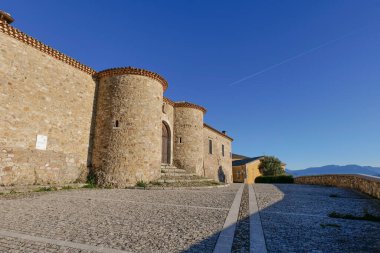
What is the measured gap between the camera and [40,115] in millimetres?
9328

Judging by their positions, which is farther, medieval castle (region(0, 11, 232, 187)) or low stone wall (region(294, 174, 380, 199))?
medieval castle (region(0, 11, 232, 187))

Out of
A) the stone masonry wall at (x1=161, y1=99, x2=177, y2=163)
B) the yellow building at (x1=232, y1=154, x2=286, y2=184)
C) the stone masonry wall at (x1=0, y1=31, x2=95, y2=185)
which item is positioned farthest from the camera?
the yellow building at (x1=232, y1=154, x2=286, y2=184)

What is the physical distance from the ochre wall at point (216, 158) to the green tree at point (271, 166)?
1016 centimetres

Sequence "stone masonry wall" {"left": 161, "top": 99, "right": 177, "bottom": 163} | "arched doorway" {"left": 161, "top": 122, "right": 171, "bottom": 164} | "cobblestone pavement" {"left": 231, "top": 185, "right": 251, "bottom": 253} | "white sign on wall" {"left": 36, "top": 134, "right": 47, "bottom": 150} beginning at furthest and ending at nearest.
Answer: "arched doorway" {"left": 161, "top": 122, "right": 171, "bottom": 164} < "stone masonry wall" {"left": 161, "top": 99, "right": 177, "bottom": 163} < "white sign on wall" {"left": 36, "top": 134, "right": 47, "bottom": 150} < "cobblestone pavement" {"left": 231, "top": 185, "right": 251, "bottom": 253}

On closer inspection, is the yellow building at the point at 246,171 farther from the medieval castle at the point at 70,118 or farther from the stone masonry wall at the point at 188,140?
the medieval castle at the point at 70,118

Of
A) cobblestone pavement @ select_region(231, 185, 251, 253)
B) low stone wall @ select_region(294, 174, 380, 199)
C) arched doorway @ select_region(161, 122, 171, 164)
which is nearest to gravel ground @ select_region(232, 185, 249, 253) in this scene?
cobblestone pavement @ select_region(231, 185, 251, 253)

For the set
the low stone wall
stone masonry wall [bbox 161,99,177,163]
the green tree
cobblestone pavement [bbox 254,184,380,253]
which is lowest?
cobblestone pavement [bbox 254,184,380,253]

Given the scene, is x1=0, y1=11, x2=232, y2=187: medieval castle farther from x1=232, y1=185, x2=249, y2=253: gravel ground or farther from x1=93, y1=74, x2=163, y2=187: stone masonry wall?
x1=232, y1=185, x2=249, y2=253: gravel ground

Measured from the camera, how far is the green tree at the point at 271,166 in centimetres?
3338

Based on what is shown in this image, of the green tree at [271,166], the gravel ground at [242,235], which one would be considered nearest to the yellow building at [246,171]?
the green tree at [271,166]

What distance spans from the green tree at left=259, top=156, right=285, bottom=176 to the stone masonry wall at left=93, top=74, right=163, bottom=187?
25.8 meters

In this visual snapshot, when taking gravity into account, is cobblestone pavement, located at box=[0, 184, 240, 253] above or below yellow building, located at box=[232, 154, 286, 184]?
below

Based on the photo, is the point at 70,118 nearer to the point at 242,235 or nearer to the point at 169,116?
the point at 169,116

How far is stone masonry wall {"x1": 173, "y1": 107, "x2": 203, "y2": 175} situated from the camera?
54.1 ft
